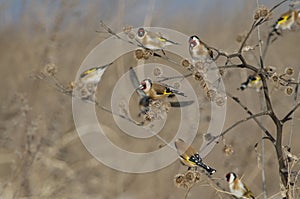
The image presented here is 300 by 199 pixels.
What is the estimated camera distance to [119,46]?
3178 mm

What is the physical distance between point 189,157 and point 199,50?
1.04 ft

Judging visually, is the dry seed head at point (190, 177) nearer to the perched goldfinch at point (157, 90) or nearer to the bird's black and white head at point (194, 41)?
the perched goldfinch at point (157, 90)

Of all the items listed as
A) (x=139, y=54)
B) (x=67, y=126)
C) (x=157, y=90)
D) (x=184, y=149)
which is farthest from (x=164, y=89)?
(x=67, y=126)

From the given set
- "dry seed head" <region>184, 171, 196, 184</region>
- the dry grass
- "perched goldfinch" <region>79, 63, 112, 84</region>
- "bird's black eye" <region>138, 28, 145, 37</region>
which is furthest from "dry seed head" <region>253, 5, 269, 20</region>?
the dry grass

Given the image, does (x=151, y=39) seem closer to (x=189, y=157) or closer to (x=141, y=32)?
(x=141, y=32)

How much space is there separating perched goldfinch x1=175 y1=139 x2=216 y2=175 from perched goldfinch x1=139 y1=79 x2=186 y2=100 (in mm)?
183

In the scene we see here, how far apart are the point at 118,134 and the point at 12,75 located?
1.30m

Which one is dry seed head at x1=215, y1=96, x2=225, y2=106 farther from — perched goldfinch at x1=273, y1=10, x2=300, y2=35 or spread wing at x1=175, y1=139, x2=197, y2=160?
perched goldfinch at x1=273, y1=10, x2=300, y2=35

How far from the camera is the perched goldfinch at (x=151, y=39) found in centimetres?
163

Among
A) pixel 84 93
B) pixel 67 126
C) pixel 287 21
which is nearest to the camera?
pixel 287 21

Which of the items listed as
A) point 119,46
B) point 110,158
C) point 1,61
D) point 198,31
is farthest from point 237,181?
point 198,31

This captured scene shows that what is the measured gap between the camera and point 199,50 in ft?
4.93

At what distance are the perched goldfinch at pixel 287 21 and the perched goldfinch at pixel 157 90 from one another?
381 mm

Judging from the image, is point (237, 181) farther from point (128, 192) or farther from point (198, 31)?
point (198, 31)
